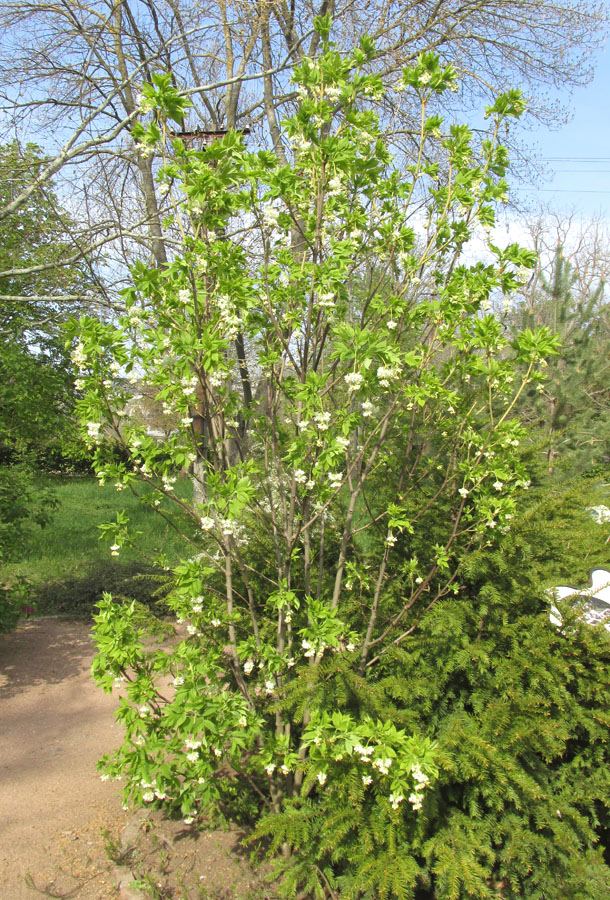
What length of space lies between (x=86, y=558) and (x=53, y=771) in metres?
4.52

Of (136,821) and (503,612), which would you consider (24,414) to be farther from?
(503,612)

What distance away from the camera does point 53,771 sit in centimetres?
353

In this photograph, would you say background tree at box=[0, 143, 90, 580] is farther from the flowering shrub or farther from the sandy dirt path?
the flowering shrub

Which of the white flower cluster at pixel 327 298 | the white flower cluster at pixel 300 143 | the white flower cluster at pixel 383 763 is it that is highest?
the white flower cluster at pixel 300 143

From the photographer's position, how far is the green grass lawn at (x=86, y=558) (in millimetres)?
6207

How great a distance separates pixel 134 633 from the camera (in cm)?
250

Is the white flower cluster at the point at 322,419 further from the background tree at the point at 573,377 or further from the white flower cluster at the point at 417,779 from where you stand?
the background tree at the point at 573,377

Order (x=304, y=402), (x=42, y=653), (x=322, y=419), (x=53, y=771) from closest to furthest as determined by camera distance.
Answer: (x=322, y=419) < (x=304, y=402) < (x=53, y=771) < (x=42, y=653)

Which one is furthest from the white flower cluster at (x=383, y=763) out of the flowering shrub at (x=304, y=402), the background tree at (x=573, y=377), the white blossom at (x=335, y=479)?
the background tree at (x=573, y=377)

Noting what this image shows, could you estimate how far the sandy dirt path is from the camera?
8.84ft

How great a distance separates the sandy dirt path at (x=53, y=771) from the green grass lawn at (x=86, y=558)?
0.69 meters

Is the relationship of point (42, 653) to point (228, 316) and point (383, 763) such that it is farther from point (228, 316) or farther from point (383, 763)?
point (228, 316)

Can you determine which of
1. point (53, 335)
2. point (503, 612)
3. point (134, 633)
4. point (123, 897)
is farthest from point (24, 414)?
point (503, 612)

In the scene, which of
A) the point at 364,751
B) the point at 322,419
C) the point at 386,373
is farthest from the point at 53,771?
the point at 386,373
